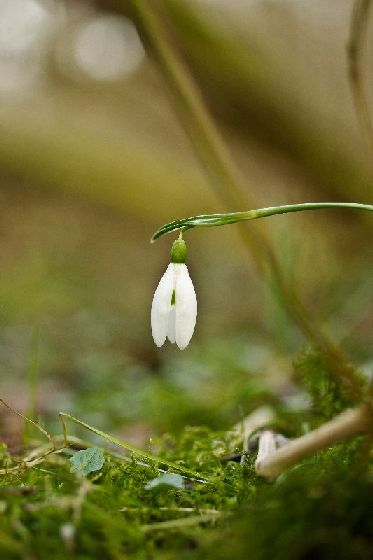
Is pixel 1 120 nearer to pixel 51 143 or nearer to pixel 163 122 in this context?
pixel 51 143

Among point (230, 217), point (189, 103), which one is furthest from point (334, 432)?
point (189, 103)

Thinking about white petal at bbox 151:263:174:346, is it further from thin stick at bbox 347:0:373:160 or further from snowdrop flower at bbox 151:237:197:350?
thin stick at bbox 347:0:373:160

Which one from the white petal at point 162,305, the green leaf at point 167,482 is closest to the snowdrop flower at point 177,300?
the white petal at point 162,305

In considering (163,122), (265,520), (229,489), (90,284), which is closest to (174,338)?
(229,489)

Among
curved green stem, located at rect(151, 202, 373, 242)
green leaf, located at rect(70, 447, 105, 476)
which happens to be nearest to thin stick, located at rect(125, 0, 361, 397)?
curved green stem, located at rect(151, 202, 373, 242)

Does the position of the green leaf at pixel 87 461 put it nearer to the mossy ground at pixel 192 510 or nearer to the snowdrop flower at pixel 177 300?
the mossy ground at pixel 192 510

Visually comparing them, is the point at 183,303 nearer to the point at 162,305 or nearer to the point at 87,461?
the point at 162,305
